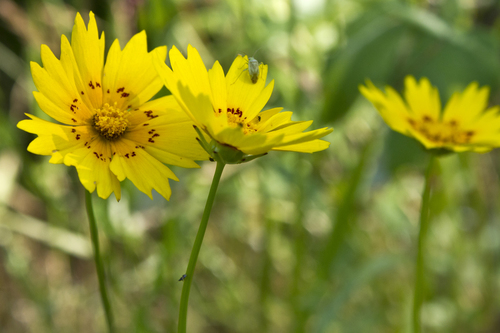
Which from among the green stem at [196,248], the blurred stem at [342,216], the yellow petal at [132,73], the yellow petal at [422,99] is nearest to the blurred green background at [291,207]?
the blurred stem at [342,216]

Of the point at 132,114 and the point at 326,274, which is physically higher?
the point at 326,274

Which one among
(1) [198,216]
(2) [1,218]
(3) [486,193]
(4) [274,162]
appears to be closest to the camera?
(2) [1,218]

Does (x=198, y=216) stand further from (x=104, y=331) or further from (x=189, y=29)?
(x=189, y=29)

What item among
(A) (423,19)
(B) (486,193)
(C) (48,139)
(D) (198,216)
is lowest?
(C) (48,139)

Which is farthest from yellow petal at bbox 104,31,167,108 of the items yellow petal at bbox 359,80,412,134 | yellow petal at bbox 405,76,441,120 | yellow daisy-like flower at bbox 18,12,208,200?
yellow petal at bbox 405,76,441,120

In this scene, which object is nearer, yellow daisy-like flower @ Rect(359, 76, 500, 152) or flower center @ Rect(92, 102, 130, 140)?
flower center @ Rect(92, 102, 130, 140)

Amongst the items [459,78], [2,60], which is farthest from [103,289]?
[2,60]

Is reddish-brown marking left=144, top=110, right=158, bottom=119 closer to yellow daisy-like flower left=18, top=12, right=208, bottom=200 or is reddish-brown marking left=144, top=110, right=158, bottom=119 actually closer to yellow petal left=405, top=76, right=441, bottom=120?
yellow daisy-like flower left=18, top=12, right=208, bottom=200

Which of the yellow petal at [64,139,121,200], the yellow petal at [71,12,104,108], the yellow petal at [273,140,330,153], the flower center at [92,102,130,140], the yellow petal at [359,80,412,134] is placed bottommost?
the yellow petal at [64,139,121,200]

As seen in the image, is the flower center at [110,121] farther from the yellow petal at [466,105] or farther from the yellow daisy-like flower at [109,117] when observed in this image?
the yellow petal at [466,105]
